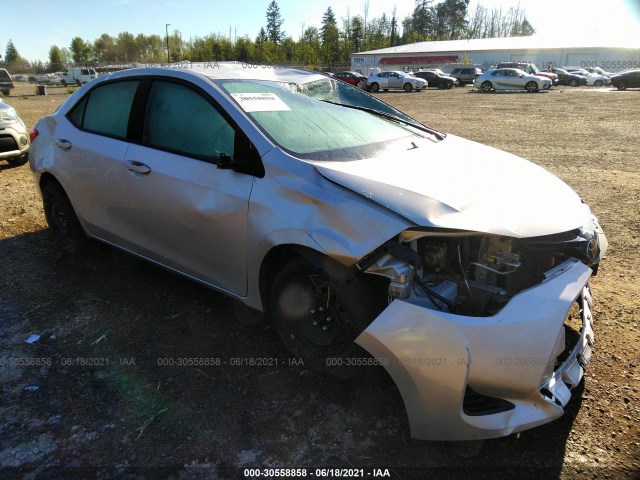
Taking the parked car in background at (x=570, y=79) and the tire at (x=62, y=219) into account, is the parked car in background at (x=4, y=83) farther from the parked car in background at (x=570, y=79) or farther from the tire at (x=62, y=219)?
the parked car in background at (x=570, y=79)

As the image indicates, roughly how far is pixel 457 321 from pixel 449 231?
0.42 meters

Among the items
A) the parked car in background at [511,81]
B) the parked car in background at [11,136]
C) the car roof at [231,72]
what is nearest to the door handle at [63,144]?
the car roof at [231,72]

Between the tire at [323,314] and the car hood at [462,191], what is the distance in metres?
0.46

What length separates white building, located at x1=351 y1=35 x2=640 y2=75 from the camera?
56031 mm

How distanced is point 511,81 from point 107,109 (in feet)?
113

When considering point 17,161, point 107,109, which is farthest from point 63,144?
point 17,161

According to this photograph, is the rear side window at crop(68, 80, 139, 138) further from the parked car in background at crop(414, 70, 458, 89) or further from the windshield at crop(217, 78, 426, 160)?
the parked car in background at crop(414, 70, 458, 89)

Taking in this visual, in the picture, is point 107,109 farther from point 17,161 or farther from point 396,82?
point 396,82

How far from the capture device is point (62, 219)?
439 centimetres

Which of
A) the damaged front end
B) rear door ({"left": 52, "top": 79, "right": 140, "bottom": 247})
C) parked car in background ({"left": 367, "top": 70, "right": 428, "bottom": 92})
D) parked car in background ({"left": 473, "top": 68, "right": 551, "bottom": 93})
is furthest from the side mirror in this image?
parked car in background ({"left": 367, "top": 70, "right": 428, "bottom": 92})

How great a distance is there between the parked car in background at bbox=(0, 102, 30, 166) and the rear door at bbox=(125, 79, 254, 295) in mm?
5893

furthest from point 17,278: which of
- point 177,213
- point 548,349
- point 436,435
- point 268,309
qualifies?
point 548,349

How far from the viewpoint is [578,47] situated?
57625 mm

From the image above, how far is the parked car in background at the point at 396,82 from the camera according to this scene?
35.6m
